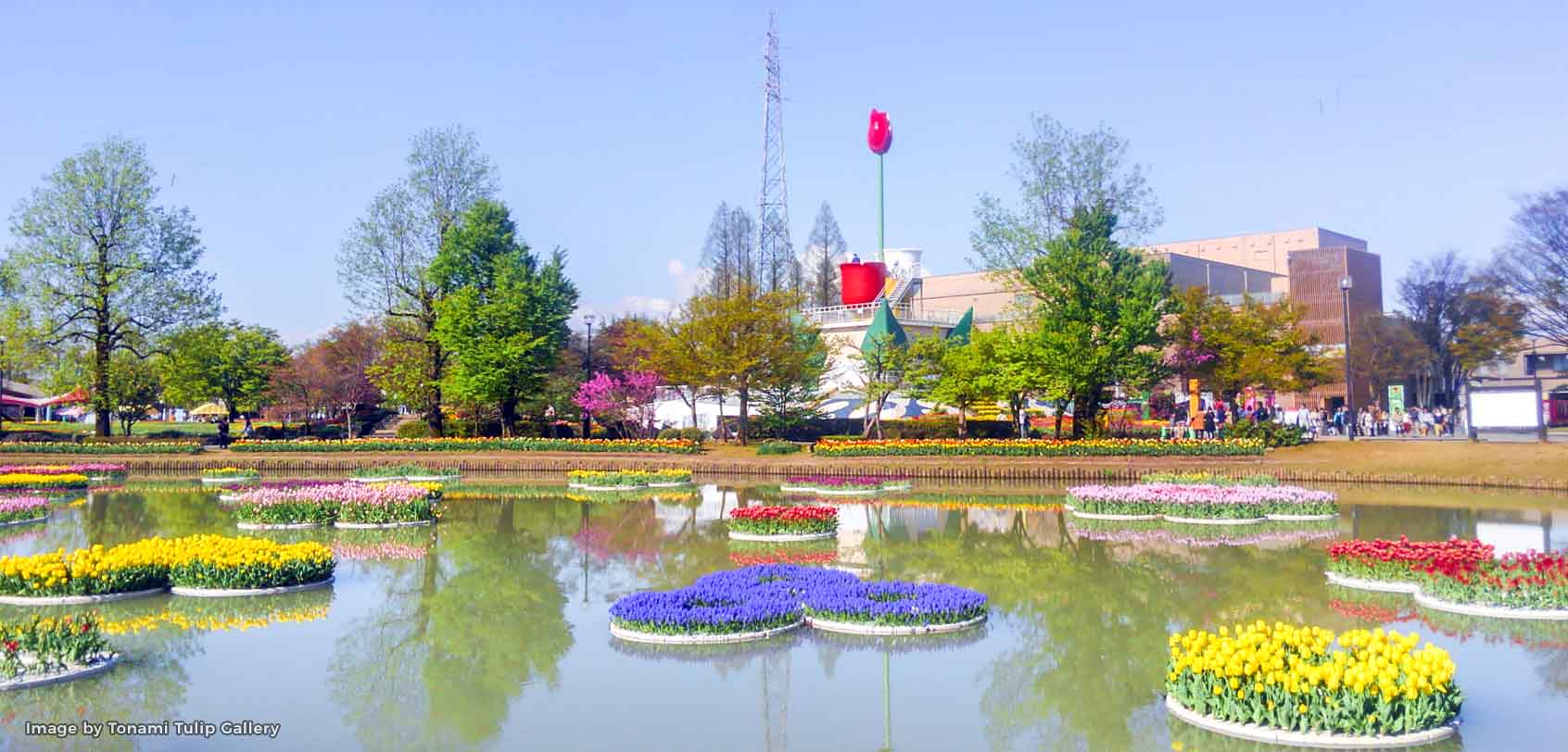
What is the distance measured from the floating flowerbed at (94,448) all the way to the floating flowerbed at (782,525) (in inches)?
1027

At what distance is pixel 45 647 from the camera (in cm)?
878

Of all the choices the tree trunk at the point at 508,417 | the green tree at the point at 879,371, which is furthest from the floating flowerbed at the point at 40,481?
the green tree at the point at 879,371

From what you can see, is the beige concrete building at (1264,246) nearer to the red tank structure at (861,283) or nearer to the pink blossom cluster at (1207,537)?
Result: the red tank structure at (861,283)

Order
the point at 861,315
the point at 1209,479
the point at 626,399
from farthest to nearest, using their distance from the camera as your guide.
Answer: the point at 861,315 < the point at 626,399 < the point at 1209,479

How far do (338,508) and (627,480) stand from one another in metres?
9.28

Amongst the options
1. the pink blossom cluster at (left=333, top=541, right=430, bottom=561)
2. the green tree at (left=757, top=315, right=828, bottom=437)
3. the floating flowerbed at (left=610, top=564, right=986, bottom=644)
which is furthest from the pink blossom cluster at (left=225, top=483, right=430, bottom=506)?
the green tree at (left=757, top=315, right=828, bottom=437)

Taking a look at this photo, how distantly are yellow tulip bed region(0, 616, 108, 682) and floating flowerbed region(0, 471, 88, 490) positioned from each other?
70.3 feet

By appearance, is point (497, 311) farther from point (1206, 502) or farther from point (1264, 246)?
point (1264, 246)

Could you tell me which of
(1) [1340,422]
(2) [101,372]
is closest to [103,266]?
(2) [101,372]

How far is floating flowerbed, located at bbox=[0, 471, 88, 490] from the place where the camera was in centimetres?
2675

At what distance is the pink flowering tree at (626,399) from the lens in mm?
41000

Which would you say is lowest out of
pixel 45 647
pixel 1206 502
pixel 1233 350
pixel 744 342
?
pixel 45 647

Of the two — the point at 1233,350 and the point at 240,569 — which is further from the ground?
the point at 1233,350

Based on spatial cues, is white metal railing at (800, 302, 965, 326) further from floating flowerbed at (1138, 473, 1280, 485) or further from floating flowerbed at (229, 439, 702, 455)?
floating flowerbed at (1138, 473, 1280, 485)
